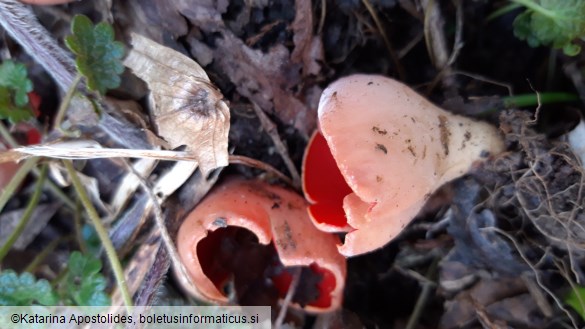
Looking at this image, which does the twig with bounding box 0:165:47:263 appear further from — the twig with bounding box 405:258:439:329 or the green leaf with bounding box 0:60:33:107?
the twig with bounding box 405:258:439:329

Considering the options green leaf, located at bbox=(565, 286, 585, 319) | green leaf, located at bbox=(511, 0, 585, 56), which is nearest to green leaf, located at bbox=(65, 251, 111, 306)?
green leaf, located at bbox=(565, 286, 585, 319)

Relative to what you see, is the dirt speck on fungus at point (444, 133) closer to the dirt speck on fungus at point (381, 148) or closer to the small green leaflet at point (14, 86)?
the dirt speck on fungus at point (381, 148)

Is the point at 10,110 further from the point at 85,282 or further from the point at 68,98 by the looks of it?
the point at 85,282

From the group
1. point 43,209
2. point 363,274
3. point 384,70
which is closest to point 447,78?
point 384,70

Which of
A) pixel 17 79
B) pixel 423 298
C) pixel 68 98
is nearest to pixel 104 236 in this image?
pixel 68 98

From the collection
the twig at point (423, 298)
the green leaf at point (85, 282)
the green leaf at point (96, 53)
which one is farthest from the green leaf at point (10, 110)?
the twig at point (423, 298)

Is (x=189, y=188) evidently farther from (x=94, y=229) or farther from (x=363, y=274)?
(x=363, y=274)
